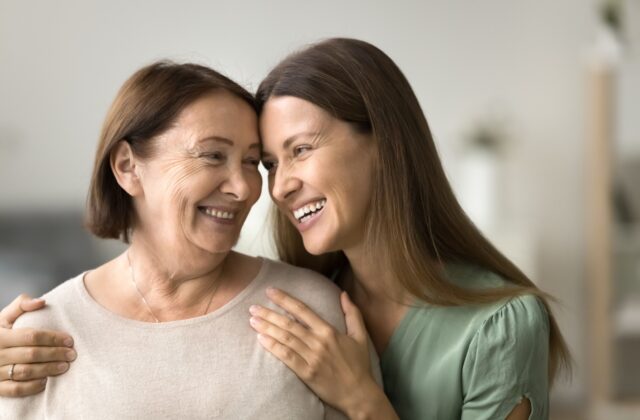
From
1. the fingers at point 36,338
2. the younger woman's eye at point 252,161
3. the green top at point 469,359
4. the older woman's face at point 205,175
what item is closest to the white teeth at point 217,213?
the older woman's face at point 205,175

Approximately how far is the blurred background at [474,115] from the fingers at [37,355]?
2.49m

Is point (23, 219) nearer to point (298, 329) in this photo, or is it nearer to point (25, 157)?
point (25, 157)

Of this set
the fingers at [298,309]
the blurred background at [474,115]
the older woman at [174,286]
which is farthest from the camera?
the blurred background at [474,115]

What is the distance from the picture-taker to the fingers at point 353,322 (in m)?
1.71

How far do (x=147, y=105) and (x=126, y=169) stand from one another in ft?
0.50

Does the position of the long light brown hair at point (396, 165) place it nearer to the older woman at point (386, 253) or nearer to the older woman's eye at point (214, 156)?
the older woman at point (386, 253)

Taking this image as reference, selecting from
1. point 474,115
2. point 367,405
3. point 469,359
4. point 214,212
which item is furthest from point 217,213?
point 474,115

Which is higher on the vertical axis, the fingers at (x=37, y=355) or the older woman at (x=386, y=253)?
the older woman at (x=386, y=253)

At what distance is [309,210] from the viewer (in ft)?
5.77

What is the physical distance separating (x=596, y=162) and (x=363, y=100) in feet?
9.73

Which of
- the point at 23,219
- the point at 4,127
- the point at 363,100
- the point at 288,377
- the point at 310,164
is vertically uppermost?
the point at 363,100

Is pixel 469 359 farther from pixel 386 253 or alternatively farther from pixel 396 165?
pixel 396 165

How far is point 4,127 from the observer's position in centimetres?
444

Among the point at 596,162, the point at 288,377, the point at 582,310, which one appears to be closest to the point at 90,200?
the point at 288,377
